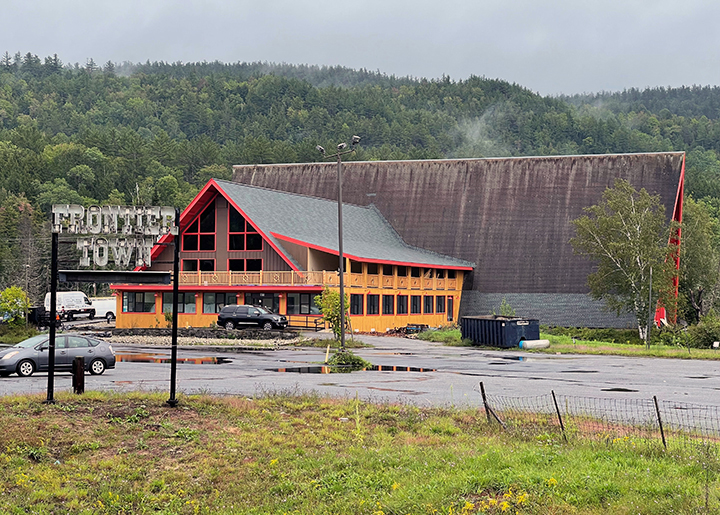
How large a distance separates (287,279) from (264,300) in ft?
8.09

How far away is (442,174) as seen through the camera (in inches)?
2874

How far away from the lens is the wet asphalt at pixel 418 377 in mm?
21188

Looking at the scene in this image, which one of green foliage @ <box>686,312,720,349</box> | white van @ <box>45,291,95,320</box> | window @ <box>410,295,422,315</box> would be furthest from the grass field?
white van @ <box>45,291,95,320</box>

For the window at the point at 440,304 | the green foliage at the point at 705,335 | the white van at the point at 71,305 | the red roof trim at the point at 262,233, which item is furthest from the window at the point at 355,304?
the white van at the point at 71,305

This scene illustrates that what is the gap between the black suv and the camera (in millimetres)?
50125

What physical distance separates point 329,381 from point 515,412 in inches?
330

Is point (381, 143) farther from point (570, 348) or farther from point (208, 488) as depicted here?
point (208, 488)

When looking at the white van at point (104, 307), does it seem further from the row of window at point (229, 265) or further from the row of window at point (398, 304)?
the row of window at point (398, 304)

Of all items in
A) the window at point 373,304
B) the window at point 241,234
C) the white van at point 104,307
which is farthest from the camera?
the white van at point 104,307

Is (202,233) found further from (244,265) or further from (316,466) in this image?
(316,466)

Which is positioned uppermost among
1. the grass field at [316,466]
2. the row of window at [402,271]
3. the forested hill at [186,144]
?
the forested hill at [186,144]

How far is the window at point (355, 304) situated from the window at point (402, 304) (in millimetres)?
5395

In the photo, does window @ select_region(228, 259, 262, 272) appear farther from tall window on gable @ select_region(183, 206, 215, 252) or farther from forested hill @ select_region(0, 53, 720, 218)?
forested hill @ select_region(0, 53, 720, 218)

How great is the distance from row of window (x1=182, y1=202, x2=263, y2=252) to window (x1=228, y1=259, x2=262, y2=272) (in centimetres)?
83
